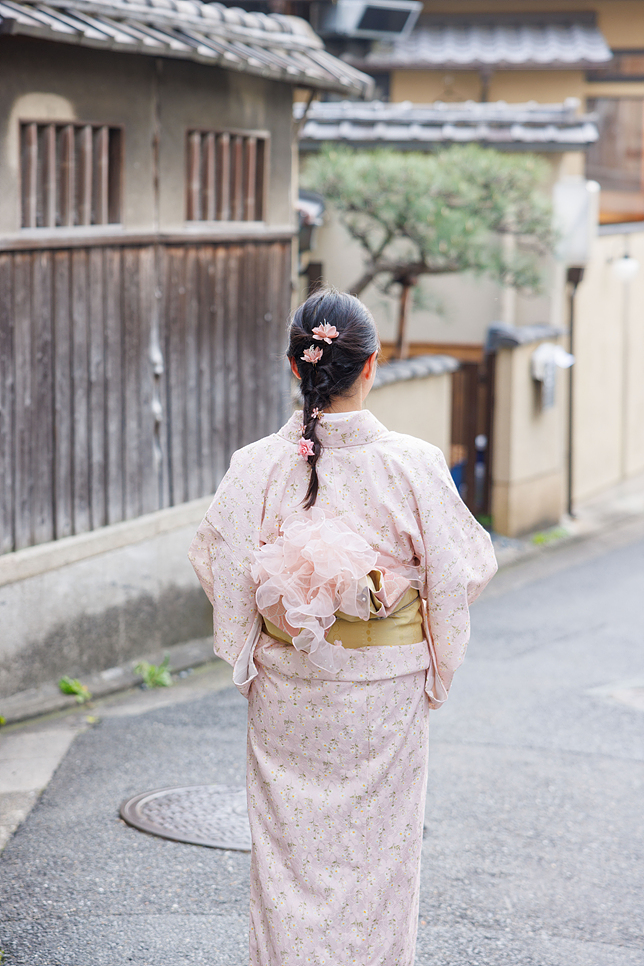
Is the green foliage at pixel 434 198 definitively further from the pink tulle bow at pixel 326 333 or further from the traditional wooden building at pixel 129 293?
the pink tulle bow at pixel 326 333

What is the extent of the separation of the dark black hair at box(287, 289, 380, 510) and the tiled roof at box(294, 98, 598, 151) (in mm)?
9764

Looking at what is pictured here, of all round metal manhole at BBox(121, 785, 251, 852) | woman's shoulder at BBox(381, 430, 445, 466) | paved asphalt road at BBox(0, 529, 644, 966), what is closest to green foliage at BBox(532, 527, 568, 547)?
paved asphalt road at BBox(0, 529, 644, 966)

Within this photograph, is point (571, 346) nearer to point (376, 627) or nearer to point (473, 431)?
point (473, 431)

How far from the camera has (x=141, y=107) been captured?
276 inches

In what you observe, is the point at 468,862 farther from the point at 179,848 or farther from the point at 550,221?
the point at 550,221

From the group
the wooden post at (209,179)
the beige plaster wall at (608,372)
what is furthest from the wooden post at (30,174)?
the beige plaster wall at (608,372)

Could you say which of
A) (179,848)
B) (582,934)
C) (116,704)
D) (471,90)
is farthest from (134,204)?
(471,90)

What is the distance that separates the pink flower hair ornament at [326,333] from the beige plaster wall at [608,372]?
11.3m

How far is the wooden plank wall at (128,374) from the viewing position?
20.9 feet

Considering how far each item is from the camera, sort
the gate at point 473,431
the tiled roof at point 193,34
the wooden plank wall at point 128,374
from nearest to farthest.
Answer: the tiled roof at point 193,34
the wooden plank wall at point 128,374
the gate at point 473,431

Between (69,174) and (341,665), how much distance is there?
4348mm

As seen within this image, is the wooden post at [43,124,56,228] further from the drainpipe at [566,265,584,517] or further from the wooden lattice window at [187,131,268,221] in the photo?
the drainpipe at [566,265,584,517]

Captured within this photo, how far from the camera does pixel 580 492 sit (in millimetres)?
14844

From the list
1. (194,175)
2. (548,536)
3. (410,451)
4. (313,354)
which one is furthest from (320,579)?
(548,536)
